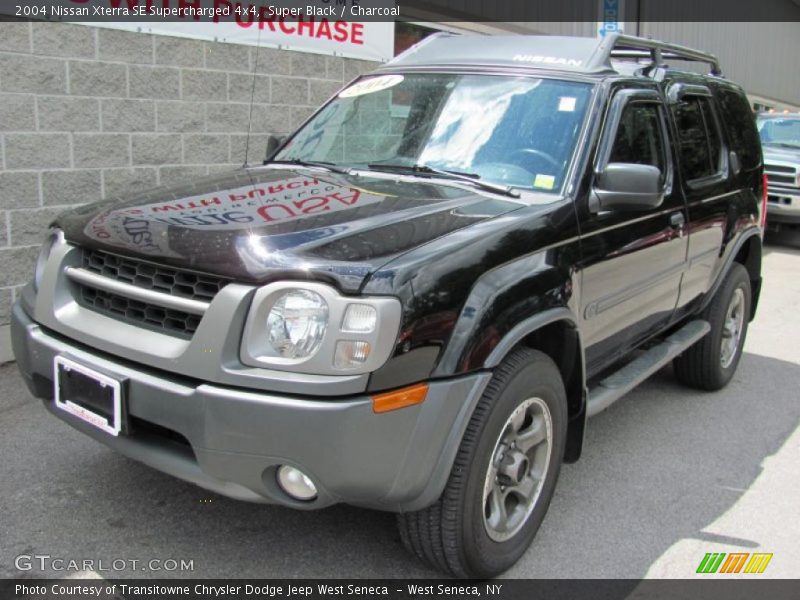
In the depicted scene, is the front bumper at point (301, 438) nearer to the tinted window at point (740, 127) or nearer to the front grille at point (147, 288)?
→ the front grille at point (147, 288)

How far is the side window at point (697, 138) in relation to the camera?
178 inches

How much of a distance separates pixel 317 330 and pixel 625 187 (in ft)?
5.39

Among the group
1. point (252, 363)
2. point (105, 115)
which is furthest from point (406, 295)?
point (105, 115)

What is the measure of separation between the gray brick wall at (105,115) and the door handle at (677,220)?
3.67 meters

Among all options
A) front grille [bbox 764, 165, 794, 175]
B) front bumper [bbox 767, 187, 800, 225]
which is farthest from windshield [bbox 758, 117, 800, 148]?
front bumper [bbox 767, 187, 800, 225]

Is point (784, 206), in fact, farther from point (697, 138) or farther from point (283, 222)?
point (283, 222)

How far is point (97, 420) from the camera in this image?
9.25 feet

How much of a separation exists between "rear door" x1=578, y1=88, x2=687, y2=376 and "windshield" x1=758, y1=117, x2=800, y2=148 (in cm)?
958

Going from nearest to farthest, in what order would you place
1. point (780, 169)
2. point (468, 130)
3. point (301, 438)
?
point (301, 438) → point (468, 130) → point (780, 169)

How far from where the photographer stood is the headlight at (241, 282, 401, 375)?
2.46 metres

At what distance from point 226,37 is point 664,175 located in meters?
3.69

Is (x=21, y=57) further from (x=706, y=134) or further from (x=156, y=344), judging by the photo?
(x=706, y=134)

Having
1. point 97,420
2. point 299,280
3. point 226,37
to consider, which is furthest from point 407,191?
point 226,37

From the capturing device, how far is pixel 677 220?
169 inches
